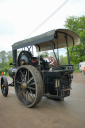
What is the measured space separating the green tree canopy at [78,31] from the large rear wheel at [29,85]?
18363 millimetres

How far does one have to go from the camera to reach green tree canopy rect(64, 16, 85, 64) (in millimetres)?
21523

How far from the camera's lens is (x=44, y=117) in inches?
128

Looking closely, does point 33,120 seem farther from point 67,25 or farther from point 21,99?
point 67,25

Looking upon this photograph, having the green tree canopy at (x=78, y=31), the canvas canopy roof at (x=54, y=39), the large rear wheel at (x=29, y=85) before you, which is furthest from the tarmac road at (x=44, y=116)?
the green tree canopy at (x=78, y=31)

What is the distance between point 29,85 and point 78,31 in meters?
20.8

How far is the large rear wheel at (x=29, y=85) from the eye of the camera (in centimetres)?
352

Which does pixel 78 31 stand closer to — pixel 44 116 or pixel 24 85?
pixel 24 85

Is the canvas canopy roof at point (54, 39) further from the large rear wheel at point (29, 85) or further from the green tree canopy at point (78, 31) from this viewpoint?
the green tree canopy at point (78, 31)

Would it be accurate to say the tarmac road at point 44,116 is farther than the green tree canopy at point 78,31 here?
No

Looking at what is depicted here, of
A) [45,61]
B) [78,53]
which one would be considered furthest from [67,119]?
[78,53]

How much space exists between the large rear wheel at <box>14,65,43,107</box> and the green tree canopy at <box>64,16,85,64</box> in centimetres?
1836

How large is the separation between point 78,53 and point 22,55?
18.8 metres

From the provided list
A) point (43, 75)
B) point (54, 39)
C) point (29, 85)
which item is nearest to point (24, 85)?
point (29, 85)

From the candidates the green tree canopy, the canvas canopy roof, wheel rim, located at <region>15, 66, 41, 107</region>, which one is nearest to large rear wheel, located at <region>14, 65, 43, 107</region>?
wheel rim, located at <region>15, 66, 41, 107</region>
